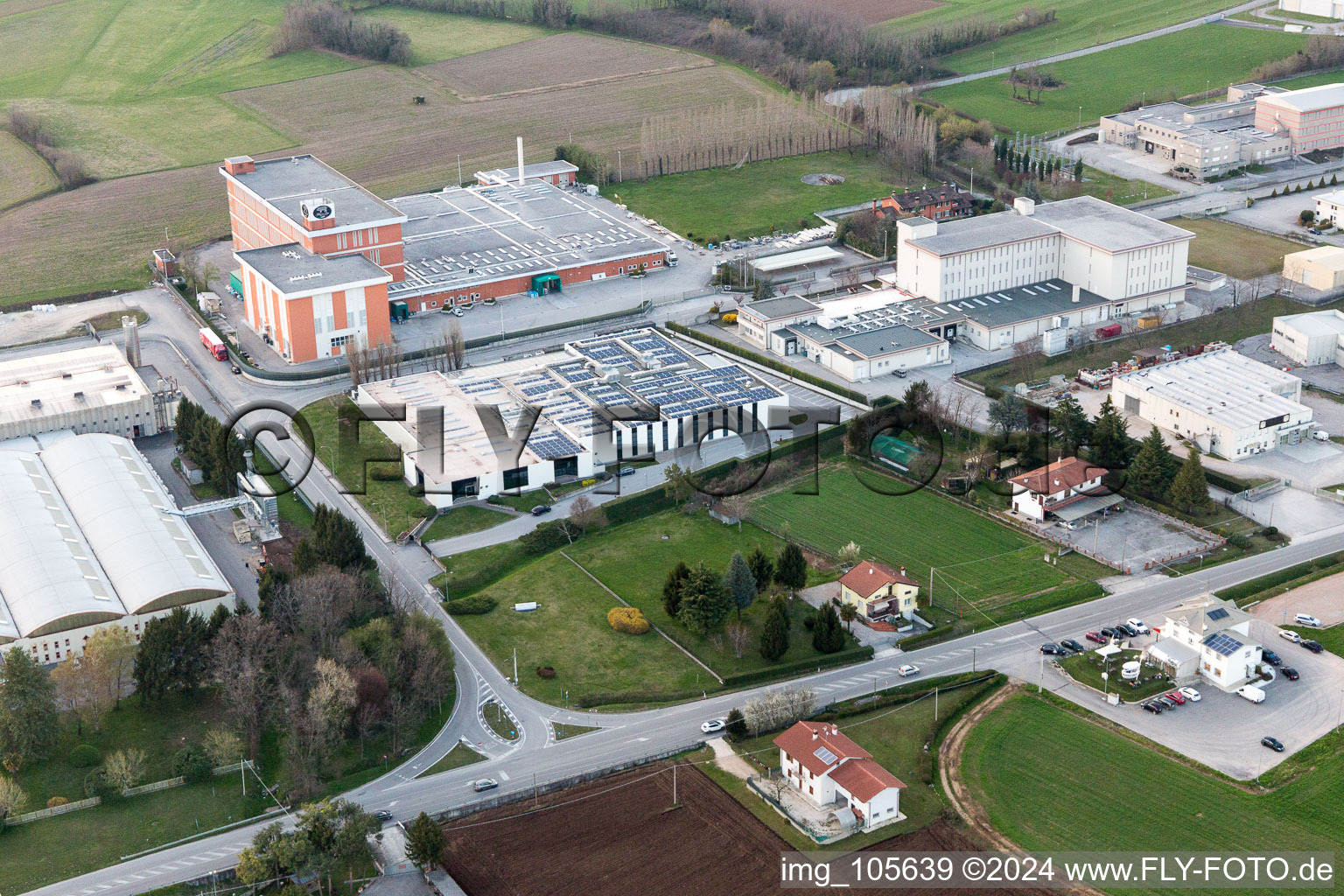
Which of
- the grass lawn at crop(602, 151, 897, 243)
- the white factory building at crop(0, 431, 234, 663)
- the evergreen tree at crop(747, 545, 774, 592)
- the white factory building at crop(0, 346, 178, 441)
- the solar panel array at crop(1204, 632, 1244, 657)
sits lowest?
the solar panel array at crop(1204, 632, 1244, 657)

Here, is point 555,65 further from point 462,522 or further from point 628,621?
point 628,621

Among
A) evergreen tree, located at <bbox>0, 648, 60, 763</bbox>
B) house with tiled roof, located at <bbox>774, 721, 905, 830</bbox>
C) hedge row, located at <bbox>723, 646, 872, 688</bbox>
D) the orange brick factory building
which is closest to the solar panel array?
hedge row, located at <bbox>723, 646, 872, 688</bbox>

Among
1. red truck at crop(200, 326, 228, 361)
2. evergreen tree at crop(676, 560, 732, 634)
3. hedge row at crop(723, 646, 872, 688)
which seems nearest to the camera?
hedge row at crop(723, 646, 872, 688)

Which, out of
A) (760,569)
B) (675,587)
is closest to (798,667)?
(760,569)

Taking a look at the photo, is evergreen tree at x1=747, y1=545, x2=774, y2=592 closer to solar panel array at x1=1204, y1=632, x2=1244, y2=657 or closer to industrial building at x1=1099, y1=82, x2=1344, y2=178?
solar panel array at x1=1204, y1=632, x2=1244, y2=657

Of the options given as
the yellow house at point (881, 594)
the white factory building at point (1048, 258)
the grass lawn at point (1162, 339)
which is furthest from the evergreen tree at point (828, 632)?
the white factory building at point (1048, 258)

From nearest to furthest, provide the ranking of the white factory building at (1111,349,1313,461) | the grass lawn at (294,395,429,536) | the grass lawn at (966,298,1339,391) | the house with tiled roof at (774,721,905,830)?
the house with tiled roof at (774,721,905,830)
the grass lawn at (294,395,429,536)
the white factory building at (1111,349,1313,461)
the grass lawn at (966,298,1339,391)

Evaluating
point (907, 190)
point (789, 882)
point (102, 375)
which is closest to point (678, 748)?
point (789, 882)
